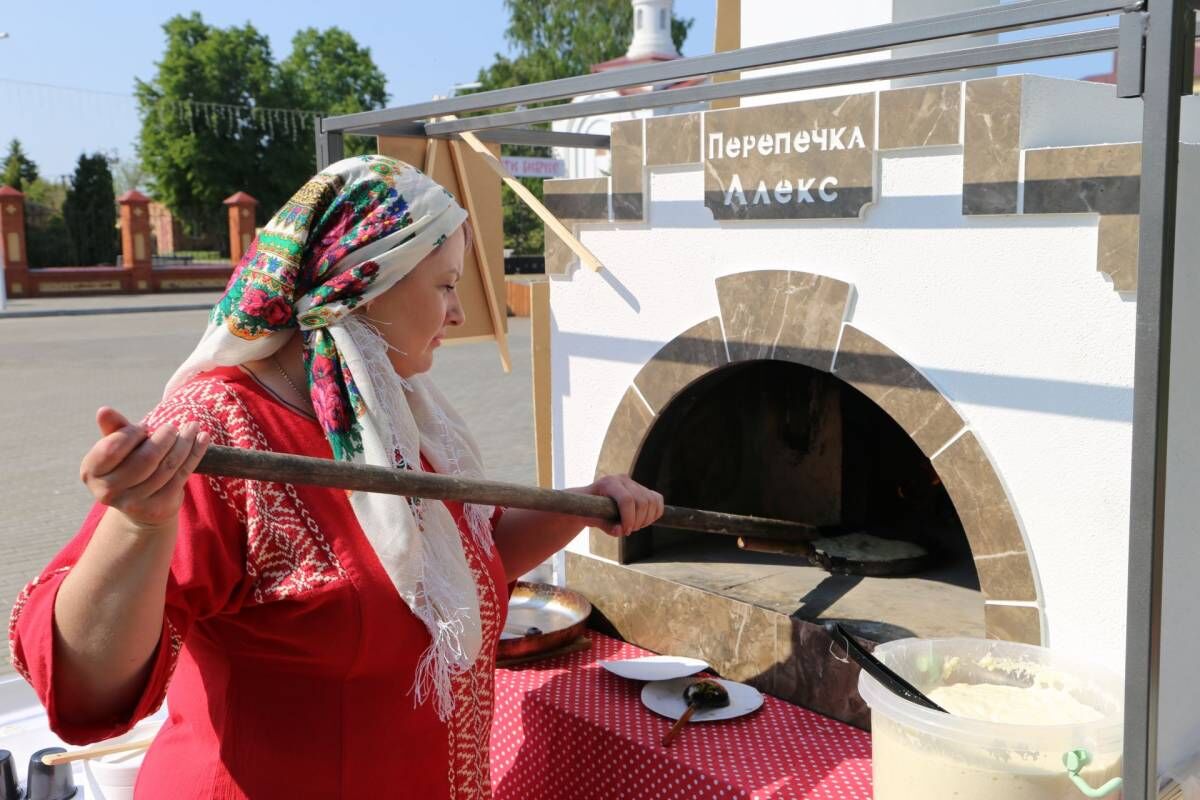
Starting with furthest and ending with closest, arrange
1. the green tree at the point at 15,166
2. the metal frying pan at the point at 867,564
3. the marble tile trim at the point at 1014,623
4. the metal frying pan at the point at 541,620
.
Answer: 1. the green tree at the point at 15,166
2. the metal frying pan at the point at 867,564
3. the metal frying pan at the point at 541,620
4. the marble tile trim at the point at 1014,623

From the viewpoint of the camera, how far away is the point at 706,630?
303cm

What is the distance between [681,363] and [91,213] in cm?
3294

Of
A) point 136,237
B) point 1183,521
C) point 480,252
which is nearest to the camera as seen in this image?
point 1183,521

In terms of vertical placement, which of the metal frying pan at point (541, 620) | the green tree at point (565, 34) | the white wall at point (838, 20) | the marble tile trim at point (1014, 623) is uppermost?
the green tree at point (565, 34)

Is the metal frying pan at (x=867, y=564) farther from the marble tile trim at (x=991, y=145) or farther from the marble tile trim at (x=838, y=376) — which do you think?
the marble tile trim at (x=991, y=145)

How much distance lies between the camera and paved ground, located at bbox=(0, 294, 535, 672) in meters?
7.25

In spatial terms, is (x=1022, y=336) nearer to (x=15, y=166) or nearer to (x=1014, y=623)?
(x=1014, y=623)

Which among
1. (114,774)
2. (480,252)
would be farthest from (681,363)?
(114,774)

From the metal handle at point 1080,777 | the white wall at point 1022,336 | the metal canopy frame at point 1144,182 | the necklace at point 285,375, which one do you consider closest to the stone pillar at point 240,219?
the white wall at point 1022,336

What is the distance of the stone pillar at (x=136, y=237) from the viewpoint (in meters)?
27.7

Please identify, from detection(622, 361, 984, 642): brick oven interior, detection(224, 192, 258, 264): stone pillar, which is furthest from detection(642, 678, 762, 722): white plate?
detection(224, 192, 258, 264): stone pillar

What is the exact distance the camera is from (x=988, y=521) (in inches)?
94.9

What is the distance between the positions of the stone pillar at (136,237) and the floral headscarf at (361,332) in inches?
1126

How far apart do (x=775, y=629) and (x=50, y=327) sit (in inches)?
803
